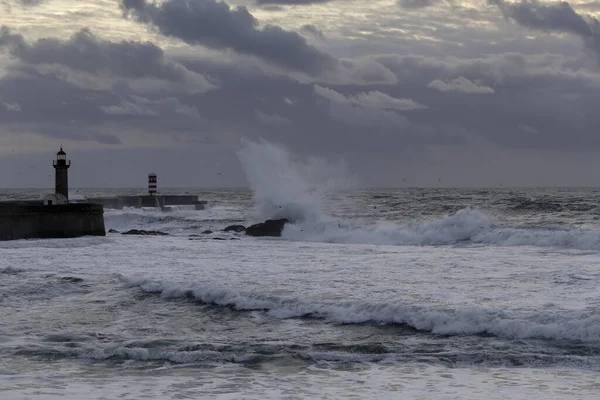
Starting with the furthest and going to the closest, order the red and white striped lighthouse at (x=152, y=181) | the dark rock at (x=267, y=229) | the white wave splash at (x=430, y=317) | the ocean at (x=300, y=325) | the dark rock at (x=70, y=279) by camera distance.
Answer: the red and white striped lighthouse at (x=152, y=181) < the dark rock at (x=267, y=229) < the dark rock at (x=70, y=279) < the white wave splash at (x=430, y=317) < the ocean at (x=300, y=325)

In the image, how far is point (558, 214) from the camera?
3603 cm

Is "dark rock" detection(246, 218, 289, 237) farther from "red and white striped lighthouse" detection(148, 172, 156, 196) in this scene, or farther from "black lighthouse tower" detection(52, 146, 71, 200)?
"red and white striped lighthouse" detection(148, 172, 156, 196)

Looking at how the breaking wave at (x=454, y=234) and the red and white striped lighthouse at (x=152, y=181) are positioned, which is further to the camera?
the red and white striped lighthouse at (x=152, y=181)

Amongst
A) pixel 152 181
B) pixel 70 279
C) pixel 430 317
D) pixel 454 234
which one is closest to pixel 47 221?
pixel 70 279

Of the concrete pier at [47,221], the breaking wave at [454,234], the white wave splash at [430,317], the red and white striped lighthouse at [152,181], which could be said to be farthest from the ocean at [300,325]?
the red and white striped lighthouse at [152,181]

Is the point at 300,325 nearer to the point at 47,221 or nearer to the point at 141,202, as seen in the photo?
the point at 47,221

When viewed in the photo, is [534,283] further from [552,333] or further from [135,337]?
[135,337]

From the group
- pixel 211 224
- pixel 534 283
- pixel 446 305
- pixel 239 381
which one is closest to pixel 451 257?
pixel 534 283

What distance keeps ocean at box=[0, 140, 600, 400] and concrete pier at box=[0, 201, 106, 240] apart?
4.36 metres

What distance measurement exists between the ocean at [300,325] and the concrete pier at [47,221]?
14.3ft

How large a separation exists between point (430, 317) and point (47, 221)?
17.4 m

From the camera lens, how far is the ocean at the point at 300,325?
7.10 metres

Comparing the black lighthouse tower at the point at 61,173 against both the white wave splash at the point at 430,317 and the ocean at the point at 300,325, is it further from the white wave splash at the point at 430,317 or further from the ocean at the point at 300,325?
the white wave splash at the point at 430,317

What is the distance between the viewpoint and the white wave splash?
29.1 feet
